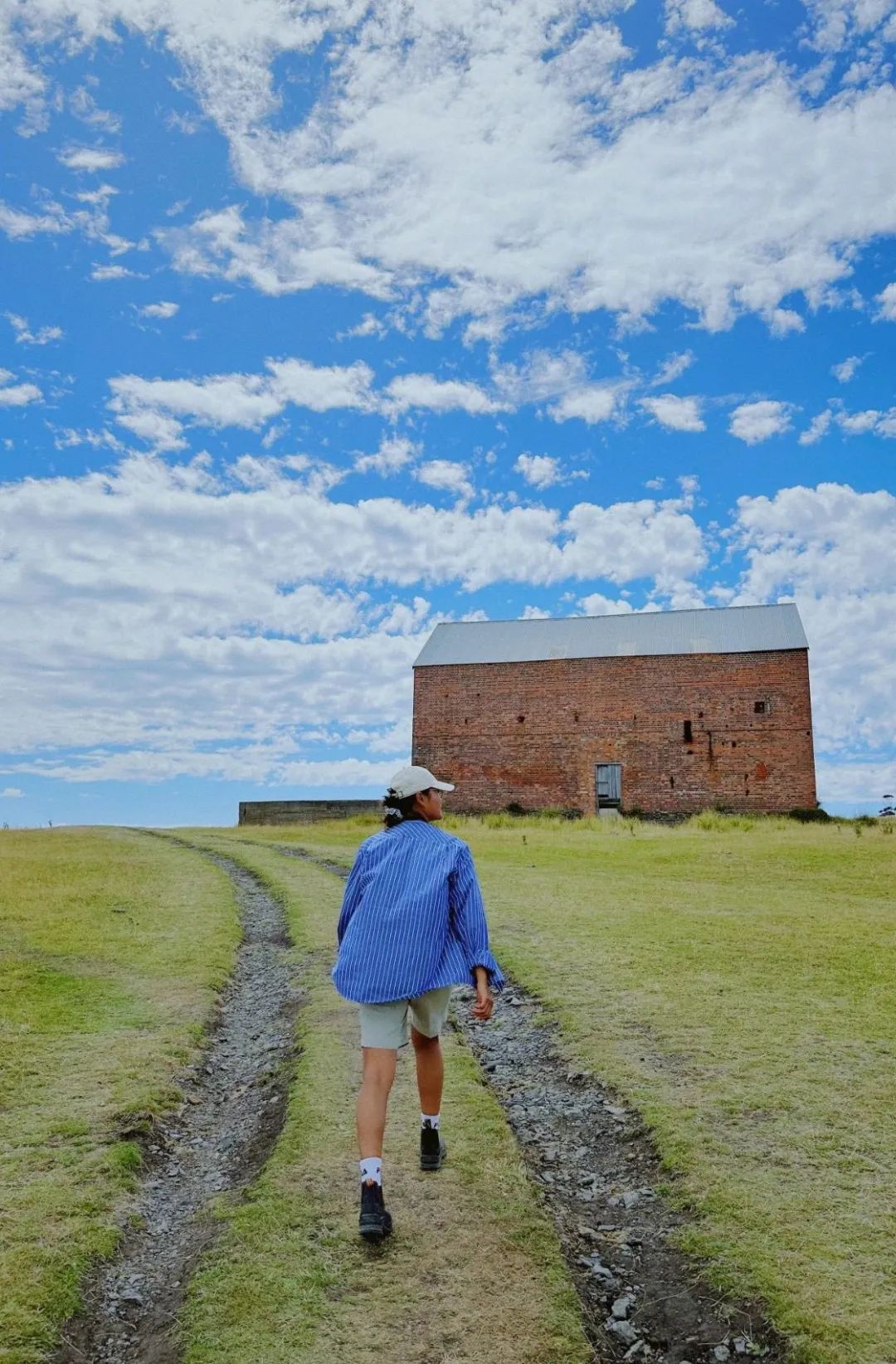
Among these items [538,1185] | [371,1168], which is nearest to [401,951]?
[371,1168]

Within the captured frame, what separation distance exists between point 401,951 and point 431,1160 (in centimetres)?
163

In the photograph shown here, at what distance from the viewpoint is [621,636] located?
48.3 meters

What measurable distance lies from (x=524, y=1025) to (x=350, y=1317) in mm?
5629

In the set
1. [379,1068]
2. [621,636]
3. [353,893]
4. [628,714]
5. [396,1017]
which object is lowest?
[379,1068]

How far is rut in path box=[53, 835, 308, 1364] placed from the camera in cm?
475

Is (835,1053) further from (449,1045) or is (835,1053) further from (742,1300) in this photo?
(742,1300)

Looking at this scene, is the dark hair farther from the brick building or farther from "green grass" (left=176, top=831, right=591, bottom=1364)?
the brick building

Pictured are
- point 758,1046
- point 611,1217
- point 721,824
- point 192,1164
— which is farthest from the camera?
point 721,824

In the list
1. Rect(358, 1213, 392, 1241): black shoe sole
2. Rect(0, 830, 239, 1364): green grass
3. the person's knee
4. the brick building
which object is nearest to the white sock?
Rect(358, 1213, 392, 1241): black shoe sole

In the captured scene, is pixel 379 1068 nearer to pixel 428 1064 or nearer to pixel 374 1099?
pixel 374 1099

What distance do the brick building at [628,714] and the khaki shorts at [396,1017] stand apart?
39958mm

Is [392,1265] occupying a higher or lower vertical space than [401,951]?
lower

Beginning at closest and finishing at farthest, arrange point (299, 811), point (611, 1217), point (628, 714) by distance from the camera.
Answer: point (611, 1217)
point (628, 714)
point (299, 811)

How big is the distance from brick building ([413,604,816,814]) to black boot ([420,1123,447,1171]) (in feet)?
129
